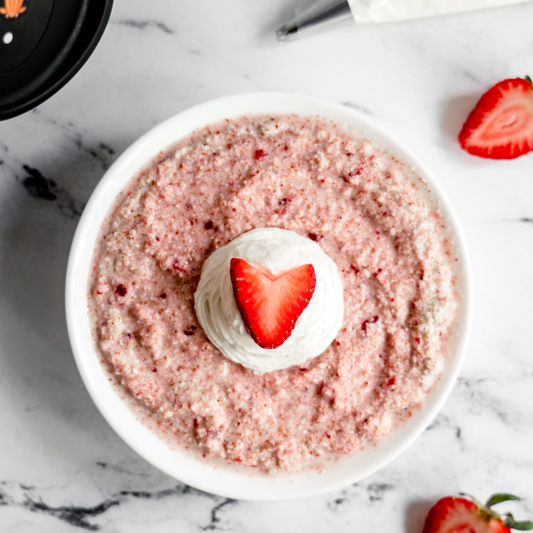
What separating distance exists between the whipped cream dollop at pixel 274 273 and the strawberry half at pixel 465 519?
78 cm

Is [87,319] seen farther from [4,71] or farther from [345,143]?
[345,143]

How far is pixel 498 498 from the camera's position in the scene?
5.89ft

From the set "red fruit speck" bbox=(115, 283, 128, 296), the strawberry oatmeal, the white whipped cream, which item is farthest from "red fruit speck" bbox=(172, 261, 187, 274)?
the white whipped cream

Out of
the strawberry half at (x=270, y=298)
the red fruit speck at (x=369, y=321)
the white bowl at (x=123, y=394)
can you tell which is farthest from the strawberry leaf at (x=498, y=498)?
the strawberry half at (x=270, y=298)

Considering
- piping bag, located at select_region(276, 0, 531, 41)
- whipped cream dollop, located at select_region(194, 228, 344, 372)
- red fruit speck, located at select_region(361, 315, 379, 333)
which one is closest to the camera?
whipped cream dollop, located at select_region(194, 228, 344, 372)

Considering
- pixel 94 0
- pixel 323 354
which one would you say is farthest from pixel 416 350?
pixel 94 0

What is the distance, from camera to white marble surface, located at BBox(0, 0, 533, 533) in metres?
1.72

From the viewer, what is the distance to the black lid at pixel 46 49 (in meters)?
1.25

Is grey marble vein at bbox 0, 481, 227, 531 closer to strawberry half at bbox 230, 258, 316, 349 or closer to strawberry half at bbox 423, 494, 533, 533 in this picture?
strawberry half at bbox 423, 494, 533, 533

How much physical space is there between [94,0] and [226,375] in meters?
1.00

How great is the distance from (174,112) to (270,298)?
0.76 m

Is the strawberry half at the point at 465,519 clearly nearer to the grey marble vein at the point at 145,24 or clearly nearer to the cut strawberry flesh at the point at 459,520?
the cut strawberry flesh at the point at 459,520

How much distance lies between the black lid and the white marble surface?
0.41m

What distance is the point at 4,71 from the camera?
4.11ft
